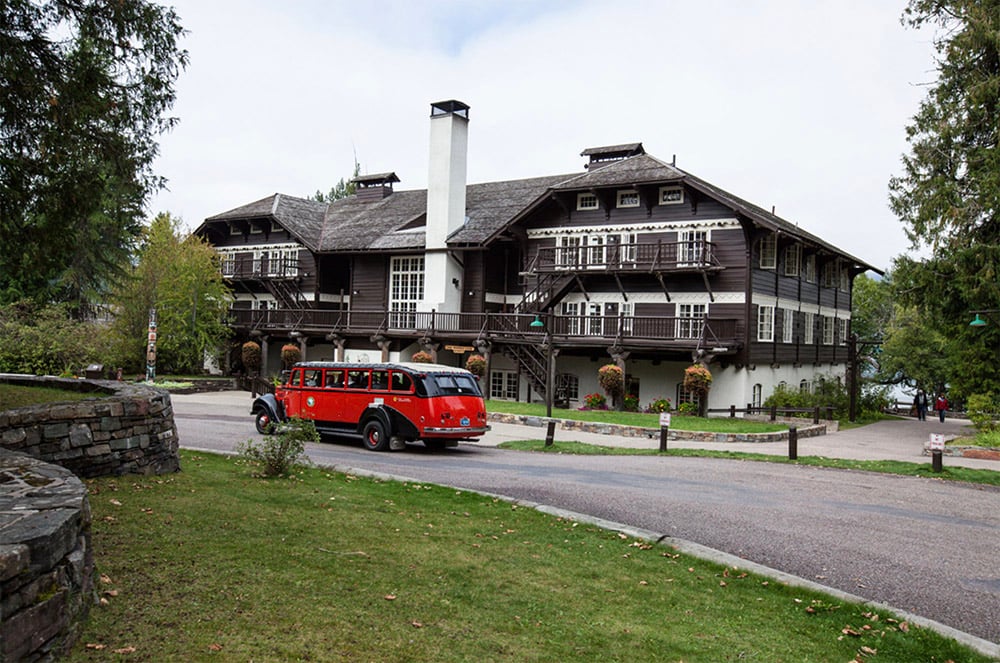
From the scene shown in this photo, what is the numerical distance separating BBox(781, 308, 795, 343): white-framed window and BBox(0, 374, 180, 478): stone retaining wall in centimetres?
3033

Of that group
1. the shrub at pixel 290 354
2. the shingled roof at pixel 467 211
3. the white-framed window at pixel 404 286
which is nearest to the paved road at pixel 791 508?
the shingled roof at pixel 467 211

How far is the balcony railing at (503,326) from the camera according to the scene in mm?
32719

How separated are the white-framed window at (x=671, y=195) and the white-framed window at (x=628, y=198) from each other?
1.21 m

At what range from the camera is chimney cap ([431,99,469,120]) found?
41.5 m

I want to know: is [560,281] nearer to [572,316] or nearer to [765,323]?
[572,316]

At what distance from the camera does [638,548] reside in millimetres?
9547

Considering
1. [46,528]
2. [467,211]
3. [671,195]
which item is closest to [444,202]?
[467,211]

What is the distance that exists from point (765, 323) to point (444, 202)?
54.6 ft

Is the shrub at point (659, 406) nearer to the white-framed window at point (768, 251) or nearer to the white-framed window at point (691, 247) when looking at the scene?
the white-framed window at point (691, 247)

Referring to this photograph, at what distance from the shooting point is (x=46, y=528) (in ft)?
16.6

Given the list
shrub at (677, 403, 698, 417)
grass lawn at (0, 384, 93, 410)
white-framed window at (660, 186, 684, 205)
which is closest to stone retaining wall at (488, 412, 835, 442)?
shrub at (677, 403, 698, 417)

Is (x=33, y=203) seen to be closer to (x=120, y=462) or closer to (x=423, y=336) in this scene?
(x=120, y=462)

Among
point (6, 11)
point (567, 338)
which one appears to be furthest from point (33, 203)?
point (567, 338)

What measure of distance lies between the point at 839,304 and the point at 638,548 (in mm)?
40532
